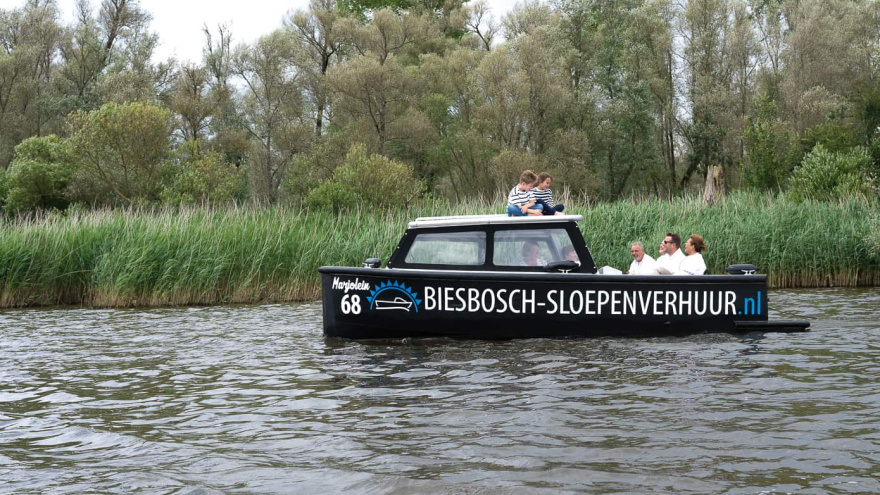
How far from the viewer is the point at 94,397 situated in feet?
32.2

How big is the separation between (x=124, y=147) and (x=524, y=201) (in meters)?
31.6

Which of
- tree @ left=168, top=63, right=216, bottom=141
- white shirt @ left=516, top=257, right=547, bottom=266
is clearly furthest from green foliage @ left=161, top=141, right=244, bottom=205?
white shirt @ left=516, top=257, right=547, bottom=266

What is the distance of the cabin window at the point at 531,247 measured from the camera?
41.9 ft

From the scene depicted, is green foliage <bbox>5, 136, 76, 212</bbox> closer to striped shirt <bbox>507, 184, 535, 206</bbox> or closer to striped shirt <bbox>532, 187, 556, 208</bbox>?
striped shirt <bbox>532, 187, 556, 208</bbox>

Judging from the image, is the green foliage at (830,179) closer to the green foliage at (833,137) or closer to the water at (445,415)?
the green foliage at (833,137)

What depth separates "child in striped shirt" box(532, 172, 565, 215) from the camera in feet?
44.7

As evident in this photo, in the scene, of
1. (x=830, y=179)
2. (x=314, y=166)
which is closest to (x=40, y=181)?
(x=314, y=166)

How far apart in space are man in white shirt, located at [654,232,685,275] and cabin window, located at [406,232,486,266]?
95.3 inches

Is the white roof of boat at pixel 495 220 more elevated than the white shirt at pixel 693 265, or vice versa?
the white roof of boat at pixel 495 220

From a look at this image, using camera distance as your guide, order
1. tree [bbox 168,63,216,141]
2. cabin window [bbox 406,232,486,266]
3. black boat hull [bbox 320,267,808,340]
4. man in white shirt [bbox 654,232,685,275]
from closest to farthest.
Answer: black boat hull [bbox 320,267,808,340]
cabin window [bbox 406,232,486,266]
man in white shirt [bbox 654,232,685,275]
tree [bbox 168,63,216,141]

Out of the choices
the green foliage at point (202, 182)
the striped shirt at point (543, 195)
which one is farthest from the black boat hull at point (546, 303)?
the green foliage at point (202, 182)

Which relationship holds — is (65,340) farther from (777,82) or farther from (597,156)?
(777,82)

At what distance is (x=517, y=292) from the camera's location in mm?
12305

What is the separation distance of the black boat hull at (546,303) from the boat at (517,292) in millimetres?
13
